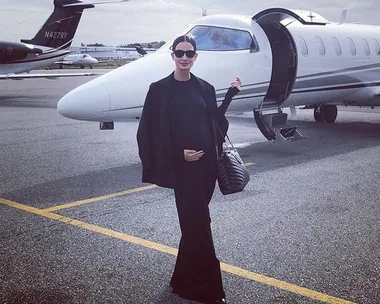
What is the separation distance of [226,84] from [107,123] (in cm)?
235

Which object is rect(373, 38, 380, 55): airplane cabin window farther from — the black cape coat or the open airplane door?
the black cape coat

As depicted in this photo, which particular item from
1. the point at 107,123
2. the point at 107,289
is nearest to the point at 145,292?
the point at 107,289

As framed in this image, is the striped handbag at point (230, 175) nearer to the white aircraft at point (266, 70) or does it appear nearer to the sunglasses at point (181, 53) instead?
the sunglasses at point (181, 53)

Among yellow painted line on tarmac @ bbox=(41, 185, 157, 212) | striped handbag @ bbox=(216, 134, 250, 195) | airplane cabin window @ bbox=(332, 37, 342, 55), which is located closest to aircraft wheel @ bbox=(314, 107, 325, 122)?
airplane cabin window @ bbox=(332, 37, 342, 55)

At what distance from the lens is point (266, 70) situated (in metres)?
9.95

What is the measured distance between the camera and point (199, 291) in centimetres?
394

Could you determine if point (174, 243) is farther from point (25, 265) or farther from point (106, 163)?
point (106, 163)

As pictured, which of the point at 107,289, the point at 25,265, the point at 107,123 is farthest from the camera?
the point at 107,123

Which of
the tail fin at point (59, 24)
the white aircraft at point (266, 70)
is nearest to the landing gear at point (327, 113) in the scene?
the white aircraft at point (266, 70)

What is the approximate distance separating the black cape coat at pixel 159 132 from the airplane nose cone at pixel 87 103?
4211mm

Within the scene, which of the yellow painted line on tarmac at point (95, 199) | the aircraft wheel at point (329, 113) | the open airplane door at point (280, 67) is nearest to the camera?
the yellow painted line on tarmac at point (95, 199)

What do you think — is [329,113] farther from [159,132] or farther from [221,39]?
[159,132]

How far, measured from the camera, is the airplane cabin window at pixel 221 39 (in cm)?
959

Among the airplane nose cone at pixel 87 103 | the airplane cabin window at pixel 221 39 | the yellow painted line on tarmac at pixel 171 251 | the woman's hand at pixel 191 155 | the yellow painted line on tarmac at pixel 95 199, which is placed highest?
the airplane cabin window at pixel 221 39
